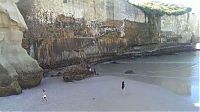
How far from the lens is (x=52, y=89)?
2008 centimetres

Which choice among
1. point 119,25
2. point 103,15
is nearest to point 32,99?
point 103,15

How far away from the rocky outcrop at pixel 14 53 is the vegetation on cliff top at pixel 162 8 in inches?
834

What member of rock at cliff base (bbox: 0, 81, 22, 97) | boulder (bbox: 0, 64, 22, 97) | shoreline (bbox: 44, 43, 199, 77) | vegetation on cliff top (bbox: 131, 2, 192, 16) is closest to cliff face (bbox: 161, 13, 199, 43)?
vegetation on cliff top (bbox: 131, 2, 192, 16)

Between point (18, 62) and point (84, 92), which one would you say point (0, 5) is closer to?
point (18, 62)

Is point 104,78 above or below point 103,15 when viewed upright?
below

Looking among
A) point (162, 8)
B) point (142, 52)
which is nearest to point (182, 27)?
point (162, 8)

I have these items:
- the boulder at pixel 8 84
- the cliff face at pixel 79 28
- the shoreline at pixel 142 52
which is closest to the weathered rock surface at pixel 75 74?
the shoreline at pixel 142 52

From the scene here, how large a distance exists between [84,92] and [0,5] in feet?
23.8

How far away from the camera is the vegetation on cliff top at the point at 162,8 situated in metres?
42.2

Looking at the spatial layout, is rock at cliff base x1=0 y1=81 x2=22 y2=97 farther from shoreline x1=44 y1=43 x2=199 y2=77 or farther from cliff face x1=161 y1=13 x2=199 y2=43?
cliff face x1=161 y1=13 x2=199 y2=43

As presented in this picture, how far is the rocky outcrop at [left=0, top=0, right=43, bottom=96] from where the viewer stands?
19.9 metres

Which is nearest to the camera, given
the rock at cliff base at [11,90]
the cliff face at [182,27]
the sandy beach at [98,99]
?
the sandy beach at [98,99]

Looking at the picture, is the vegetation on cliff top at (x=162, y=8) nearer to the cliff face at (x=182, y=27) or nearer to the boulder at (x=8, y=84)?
the cliff face at (x=182, y=27)

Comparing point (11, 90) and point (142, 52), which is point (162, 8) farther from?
point (11, 90)
